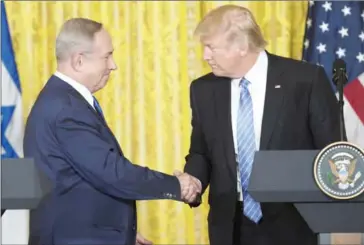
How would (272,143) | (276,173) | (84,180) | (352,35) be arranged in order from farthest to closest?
(352,35), (272,143), (84,180), (276,173)

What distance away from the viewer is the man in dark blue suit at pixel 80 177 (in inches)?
112

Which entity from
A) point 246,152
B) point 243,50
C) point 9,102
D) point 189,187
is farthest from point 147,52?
point 189,187

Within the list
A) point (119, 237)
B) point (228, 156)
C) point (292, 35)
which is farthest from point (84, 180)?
point (292, 35)

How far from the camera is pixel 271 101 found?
11.2 ft

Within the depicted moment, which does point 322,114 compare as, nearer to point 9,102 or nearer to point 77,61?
point 77,61

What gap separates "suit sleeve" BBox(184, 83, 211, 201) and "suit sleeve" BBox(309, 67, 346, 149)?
1.63 feet

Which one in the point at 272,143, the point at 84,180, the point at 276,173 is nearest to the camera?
the point at 276,173

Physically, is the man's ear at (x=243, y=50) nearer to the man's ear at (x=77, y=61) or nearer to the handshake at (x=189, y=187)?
the handshake at (x=189, y=187)

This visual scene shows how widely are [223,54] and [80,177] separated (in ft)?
2.92

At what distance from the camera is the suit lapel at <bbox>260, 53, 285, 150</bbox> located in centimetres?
337

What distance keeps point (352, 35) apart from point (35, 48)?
2.04 meters

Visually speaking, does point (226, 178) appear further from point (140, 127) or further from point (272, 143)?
point (140, 127)

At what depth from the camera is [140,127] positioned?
17.4 ft

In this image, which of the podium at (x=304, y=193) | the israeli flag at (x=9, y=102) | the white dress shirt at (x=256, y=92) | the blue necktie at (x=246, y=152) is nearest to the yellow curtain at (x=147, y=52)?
the israeli flag at (x=9, y=102)
